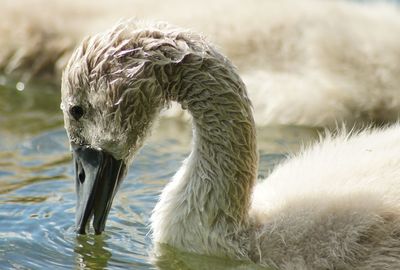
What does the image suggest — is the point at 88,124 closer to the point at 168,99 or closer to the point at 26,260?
the point at 168,99

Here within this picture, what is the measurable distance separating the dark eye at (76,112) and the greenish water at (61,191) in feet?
1.46

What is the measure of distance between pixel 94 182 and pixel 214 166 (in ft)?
1.96

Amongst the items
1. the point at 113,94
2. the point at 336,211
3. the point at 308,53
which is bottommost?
the point at 336,211

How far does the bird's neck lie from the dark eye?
45 cm

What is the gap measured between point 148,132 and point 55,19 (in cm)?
400

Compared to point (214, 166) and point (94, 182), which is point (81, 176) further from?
point (214, 166)

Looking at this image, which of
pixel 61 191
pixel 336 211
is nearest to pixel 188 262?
pixel 336 211

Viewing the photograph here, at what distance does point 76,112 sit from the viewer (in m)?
5.66

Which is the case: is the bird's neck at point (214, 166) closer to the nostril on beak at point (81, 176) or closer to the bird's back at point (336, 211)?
the bird's back at point (336, 211)

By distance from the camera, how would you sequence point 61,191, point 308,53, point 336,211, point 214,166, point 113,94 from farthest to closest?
point 308,53 < point 61,191 < point 214,166 < point 113,94 < point 336,211

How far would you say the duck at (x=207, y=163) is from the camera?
5453mm

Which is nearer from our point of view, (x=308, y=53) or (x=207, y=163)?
(x=207, y=163)

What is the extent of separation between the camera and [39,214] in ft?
21.6

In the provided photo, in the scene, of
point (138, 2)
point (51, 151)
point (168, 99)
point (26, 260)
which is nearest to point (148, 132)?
point (168, 99)
